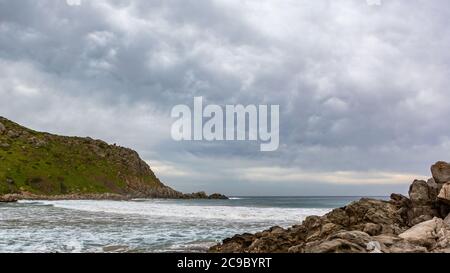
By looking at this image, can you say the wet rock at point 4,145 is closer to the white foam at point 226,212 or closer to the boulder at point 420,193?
the white foam at point 226,212

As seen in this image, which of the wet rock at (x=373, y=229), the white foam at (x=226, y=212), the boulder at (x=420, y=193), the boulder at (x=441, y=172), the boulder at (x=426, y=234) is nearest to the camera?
the boulder at (x=426, y=234)

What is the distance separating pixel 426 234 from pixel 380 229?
4167mm

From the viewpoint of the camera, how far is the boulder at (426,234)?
18062 millimetres

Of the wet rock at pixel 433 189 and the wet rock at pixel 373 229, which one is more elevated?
the wet rock at pixel 433 189

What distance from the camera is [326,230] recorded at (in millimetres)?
24062

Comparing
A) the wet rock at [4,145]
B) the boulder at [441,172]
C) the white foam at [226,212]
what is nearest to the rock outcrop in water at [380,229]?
the boulder at [441,172]

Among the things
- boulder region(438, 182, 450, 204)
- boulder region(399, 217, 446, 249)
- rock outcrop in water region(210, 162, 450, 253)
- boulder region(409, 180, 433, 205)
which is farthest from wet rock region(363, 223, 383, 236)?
boulder region(409, 180, 433, 205)

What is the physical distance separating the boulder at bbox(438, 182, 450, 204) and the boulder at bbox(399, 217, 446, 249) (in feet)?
16.9

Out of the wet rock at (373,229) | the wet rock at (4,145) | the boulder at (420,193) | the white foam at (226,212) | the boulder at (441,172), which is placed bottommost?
the white foam at (226,212)

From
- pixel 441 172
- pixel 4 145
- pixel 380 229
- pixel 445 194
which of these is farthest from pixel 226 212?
pixel 4 145

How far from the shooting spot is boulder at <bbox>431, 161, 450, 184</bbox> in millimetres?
27848

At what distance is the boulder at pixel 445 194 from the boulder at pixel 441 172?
100 inches
